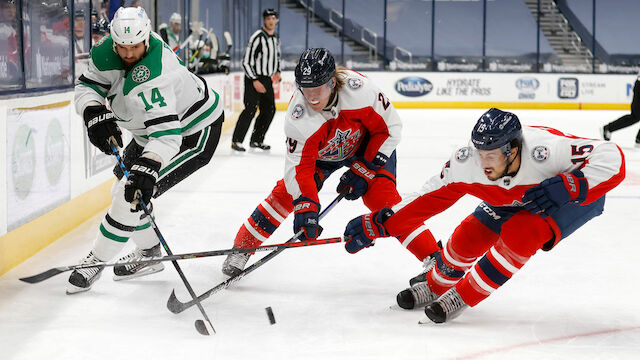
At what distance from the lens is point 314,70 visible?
8.52ft

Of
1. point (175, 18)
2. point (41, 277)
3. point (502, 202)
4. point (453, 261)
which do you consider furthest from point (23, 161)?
point (175, 18)

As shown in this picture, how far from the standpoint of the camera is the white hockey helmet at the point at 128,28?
8.23 feet

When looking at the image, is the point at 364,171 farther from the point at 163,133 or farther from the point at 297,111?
the point at 163,133

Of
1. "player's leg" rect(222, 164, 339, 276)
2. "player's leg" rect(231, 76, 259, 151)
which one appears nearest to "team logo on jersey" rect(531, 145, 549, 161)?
"player's leg" rect(222, 164, 339, 276)

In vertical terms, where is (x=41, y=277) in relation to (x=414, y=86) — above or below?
below

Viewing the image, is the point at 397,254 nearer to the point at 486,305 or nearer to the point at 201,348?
the point at 486,305

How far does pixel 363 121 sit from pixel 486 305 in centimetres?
82

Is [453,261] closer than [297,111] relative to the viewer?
Yes

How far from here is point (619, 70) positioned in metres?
15.1

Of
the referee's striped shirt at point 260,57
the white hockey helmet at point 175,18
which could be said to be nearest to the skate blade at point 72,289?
the white hockey helmet at point 175,18

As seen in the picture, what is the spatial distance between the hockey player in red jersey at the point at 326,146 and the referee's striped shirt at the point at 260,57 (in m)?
4.55

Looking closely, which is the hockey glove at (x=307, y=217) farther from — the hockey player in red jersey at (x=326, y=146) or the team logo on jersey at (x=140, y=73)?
the team logo on jersey at (x=140, y=73)

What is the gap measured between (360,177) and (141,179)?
33.8 inches

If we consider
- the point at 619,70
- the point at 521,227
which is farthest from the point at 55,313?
the point at 619,70
